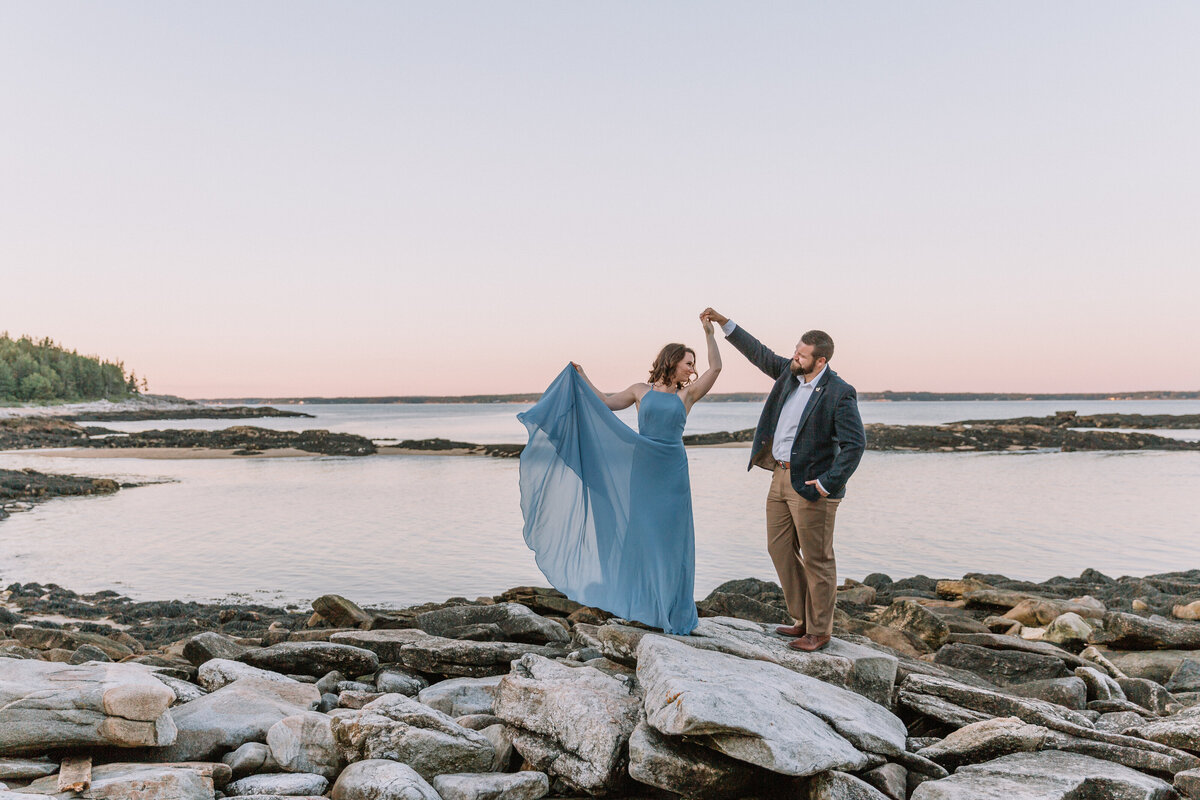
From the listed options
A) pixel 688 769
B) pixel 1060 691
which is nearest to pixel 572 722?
pixel 688 769

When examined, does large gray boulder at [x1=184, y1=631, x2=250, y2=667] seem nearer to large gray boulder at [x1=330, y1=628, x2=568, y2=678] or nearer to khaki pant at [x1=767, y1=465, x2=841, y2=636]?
large gray boulder at [x1=330, y1=628, x2=568, y2=678]

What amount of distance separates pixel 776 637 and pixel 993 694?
59.2 inches

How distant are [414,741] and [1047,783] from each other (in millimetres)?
3307

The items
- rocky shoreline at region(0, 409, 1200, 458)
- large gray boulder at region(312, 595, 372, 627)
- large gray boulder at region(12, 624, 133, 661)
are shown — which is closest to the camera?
large gray boulder at region(12, 624, 133, 661)

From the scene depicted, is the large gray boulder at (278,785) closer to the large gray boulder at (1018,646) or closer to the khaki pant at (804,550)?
the khaki pant at (804,550)

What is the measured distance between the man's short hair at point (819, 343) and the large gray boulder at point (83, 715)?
4.62 metres

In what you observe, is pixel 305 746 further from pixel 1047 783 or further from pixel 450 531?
pixel 450 531

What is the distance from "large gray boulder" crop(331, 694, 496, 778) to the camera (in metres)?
4.40

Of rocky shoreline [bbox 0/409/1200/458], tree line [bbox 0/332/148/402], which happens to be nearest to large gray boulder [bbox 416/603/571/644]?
rocky shoreline [bbox 0/409/1200/458]

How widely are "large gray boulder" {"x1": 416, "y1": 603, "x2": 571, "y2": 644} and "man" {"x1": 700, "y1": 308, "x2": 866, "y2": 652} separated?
2.48m

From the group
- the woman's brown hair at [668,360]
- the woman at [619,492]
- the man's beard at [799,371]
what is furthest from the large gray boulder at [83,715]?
the man's beard at [799,371]

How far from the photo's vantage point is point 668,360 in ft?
20.1

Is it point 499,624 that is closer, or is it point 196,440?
point 499,624

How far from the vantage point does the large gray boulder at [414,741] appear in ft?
14.4
